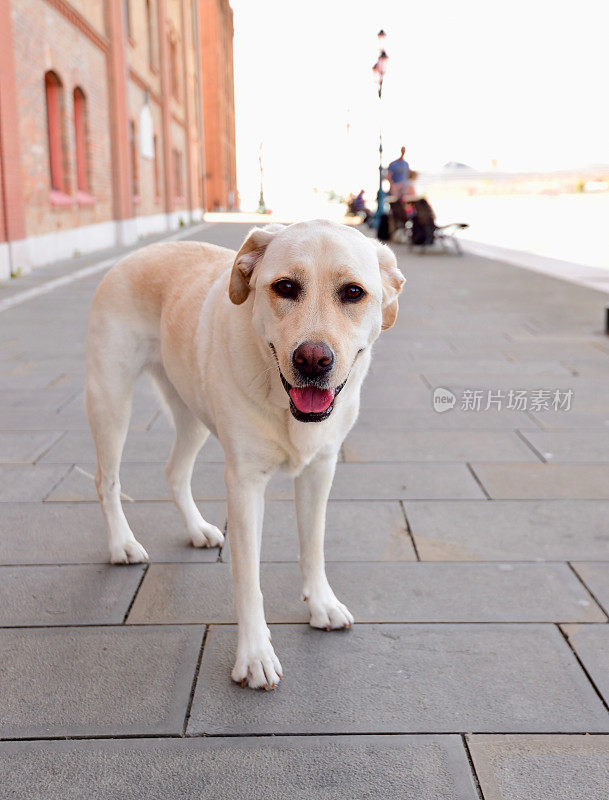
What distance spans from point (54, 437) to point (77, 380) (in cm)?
155

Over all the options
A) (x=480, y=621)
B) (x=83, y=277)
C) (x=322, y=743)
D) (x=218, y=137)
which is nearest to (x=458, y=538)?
(x=480, y=621)

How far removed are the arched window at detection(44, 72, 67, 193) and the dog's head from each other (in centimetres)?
1496

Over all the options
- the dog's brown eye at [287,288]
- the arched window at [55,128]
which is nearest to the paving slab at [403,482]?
the dog's brown eye at [287,288]

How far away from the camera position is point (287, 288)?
222 centimetres

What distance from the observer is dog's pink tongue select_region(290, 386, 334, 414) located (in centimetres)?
221

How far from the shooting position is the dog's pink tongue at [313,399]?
221cm

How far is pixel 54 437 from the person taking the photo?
4902 mm

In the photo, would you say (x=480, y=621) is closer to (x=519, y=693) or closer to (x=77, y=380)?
(x=519, y=693)

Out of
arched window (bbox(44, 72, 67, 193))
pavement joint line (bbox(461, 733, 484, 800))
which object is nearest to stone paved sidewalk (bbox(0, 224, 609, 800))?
pavement joint line (bbox(461, 733, 484, 800))

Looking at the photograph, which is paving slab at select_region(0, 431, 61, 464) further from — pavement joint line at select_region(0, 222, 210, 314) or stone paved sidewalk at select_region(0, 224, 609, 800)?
pavement joint line at select_region(0, 222, 210, 314)

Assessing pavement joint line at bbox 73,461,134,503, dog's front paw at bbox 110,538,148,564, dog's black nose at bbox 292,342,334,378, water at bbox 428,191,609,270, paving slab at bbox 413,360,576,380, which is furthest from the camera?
water at bbox 428,191,609,270

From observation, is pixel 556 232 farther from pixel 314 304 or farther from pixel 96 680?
pixel 96 680

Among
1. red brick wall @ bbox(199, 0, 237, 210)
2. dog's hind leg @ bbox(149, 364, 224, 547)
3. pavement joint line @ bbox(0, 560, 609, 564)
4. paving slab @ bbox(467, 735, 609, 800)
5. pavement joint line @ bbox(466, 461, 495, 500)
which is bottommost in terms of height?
paving slab @ bbox(467, 735, 609, 800)

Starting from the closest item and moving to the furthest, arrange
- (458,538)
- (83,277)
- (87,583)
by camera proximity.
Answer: (87,583) < (458,538) < (83,277)
